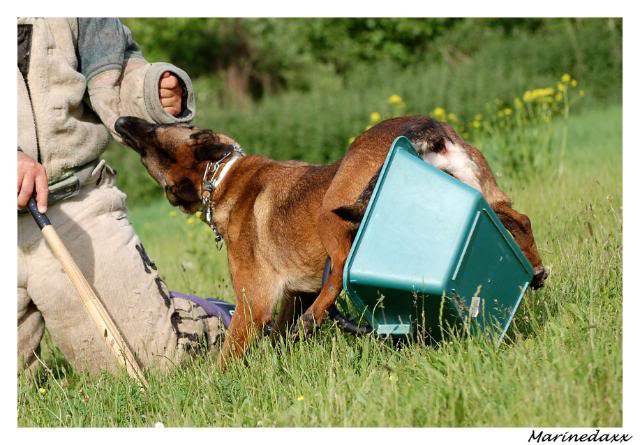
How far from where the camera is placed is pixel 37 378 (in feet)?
15.1

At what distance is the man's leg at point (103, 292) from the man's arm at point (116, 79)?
502 mm

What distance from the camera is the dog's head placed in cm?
452

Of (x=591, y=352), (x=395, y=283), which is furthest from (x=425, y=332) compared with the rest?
(x=591, y=352)

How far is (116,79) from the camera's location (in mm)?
4637

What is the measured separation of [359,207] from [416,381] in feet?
2.66

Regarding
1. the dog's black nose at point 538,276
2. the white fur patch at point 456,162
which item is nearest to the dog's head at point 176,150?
the white fur patch at point 456,162

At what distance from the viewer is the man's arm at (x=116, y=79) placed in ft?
15.0

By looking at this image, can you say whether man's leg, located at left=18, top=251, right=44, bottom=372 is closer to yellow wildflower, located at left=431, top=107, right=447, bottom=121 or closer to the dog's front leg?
the dog's front leg

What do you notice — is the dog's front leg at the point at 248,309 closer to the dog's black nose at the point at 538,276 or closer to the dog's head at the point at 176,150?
the dog's head at the point at 176,150

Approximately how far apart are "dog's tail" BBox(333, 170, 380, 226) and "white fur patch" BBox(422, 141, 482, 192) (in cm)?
29

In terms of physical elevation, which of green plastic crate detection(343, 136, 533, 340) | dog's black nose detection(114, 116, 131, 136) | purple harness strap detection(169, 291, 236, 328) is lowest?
purple harness strap detection(169, 291, 236, 328)

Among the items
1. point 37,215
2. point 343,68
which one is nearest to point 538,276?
point 37,215

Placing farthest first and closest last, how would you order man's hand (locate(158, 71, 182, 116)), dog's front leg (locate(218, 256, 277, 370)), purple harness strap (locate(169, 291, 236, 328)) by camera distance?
purple harness strap (locate(169, 291, 236, 328))
man's hand (locate(158, 71, 182, 116))
dog's front leg (locate(218, 256, 277, 370))

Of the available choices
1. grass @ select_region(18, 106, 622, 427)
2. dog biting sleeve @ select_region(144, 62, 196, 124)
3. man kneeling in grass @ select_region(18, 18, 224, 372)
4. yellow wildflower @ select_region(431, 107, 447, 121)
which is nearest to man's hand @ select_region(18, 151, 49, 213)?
man kneeling in grass @ select_region(18, 18, 224, 372)
